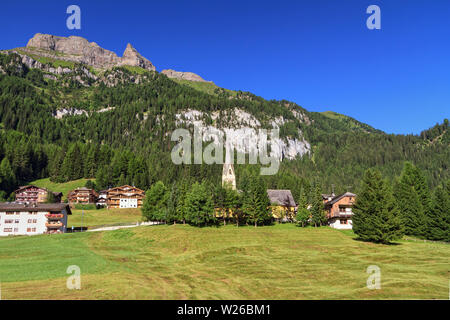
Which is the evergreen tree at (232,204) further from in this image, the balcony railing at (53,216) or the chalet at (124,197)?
the chalet at (124,197)

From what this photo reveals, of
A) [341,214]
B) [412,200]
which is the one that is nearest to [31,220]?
[341,214]

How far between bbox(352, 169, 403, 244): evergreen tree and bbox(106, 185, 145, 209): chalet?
266ft

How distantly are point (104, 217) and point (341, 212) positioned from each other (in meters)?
68.8

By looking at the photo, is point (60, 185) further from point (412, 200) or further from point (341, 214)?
point (412, 200)

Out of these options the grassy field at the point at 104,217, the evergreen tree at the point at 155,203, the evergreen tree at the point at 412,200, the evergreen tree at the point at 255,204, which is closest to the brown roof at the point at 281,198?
the evergreen tree at the point at 255,204

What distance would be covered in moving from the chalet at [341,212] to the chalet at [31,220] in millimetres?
66177

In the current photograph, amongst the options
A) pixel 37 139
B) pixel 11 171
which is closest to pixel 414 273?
pixel 11 171

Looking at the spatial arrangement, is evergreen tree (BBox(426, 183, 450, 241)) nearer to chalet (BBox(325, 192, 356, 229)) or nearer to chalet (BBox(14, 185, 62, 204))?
chalet (BBox(325, 192, 356, 229))

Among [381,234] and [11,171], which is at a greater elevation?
[11,171]

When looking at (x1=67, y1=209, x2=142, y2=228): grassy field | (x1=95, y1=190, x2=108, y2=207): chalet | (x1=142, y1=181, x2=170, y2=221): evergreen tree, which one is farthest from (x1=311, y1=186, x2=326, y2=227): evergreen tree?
(x1=95, y1=190, x2=108, y2=207): chalet

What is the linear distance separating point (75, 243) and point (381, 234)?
2074 inches

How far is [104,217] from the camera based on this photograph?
89625 millimetres
